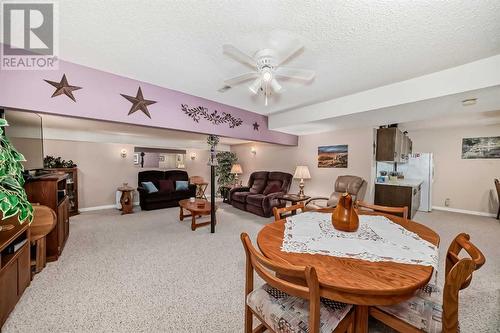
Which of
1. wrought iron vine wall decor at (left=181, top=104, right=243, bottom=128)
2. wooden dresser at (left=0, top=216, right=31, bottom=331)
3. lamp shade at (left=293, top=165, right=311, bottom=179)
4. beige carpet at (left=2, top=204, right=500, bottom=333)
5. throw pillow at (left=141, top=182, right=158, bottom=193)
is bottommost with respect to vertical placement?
beige carpet at (left=2, top=204, right=500, bottom=333)

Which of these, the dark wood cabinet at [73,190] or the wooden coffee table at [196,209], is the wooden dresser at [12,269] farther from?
the dark wood cabinet at [73,190]

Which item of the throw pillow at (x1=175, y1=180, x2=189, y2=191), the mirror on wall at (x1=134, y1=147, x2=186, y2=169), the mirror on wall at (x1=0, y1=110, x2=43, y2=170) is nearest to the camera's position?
the mirror on wall at (x1=0, y1=110, x2=43, y2=170)

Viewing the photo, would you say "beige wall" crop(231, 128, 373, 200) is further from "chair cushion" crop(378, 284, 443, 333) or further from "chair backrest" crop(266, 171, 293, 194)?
"chair cushion" crop(378, 284, 443, 333)

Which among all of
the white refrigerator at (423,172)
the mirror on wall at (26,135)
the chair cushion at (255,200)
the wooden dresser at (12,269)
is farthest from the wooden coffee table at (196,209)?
the white refrigerator at (423,172)

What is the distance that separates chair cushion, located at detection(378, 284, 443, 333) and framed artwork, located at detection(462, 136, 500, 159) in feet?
18.6

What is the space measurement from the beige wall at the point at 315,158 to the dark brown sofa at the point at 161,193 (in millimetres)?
2170

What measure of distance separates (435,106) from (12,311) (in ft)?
16.1

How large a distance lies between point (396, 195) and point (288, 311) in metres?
4.40

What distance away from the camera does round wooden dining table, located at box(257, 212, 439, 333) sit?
873 mm

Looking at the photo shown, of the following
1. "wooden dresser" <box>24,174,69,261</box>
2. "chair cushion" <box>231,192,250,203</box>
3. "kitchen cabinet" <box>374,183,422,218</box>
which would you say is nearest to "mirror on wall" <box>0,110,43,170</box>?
"wooden dresser" <box>24,174,69,261</box>

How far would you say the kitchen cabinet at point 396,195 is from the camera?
162 inches

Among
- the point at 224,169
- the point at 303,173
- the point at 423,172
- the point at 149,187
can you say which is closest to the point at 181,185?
Answer: the point at 149,187

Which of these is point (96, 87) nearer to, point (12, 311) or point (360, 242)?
point (12, 311)

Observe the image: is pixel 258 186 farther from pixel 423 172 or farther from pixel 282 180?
pixel 423 172
